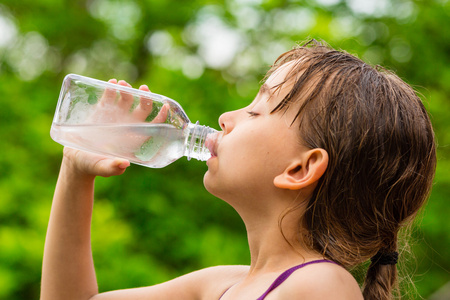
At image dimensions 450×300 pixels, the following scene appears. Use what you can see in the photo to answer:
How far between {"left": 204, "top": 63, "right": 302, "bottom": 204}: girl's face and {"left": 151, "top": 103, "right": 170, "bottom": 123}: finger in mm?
323

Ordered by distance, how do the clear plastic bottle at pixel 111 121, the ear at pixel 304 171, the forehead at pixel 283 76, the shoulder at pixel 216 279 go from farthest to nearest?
1. the clear plastic bottle at pixel 111 121
2. the shoulder at pixel 216 279
3. the forehead at pixel 283 76
4. the ear at pixel 304 171

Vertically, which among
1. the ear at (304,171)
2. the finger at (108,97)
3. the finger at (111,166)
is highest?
the finger at (108,97)

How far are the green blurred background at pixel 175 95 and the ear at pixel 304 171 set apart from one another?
3160mm

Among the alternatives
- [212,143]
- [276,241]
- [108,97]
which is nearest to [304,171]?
[276,241]

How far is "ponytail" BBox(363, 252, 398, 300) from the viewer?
1688mm

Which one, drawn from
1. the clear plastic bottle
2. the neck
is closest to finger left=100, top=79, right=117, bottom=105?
the clear plastic bottle

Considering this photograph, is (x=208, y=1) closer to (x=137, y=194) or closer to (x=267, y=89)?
(x=137, y=194)

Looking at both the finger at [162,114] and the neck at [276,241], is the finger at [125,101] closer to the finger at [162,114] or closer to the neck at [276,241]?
the finger at [162,114]

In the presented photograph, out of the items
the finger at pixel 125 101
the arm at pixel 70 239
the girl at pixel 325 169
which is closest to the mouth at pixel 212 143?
the girl at pixel 325 169

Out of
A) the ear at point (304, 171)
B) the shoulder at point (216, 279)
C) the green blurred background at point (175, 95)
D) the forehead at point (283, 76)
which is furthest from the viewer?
the green blurred background at point (175, 95)

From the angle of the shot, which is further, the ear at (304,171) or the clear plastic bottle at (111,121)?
the clear plastic bottle at (111,121)

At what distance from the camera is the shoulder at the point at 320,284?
1.36 meters

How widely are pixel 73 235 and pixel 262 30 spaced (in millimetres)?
4711

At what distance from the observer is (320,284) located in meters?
1.37
